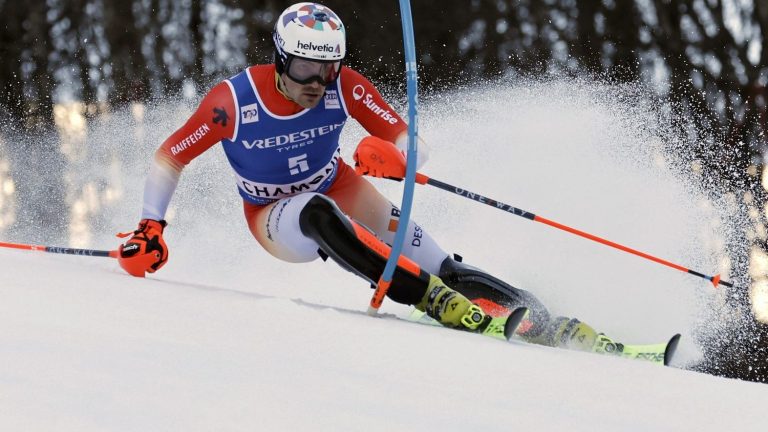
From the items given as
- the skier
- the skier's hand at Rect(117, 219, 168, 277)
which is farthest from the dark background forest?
the skier's hand at Rect(117, 219, 168, 277)

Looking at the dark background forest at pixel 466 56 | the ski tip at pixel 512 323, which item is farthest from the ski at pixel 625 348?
the dark background forest at pixel 466 56

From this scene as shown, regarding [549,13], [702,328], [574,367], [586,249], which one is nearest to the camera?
[574,367]

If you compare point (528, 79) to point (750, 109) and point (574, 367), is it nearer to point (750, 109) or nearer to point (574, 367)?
point (750, 109)

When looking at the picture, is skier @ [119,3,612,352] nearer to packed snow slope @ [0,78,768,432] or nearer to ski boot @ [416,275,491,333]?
ski boot @ [416,275,491,333]

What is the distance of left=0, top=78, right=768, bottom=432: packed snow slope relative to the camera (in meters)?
1.94

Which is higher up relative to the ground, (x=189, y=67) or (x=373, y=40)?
(x=373, y=40)

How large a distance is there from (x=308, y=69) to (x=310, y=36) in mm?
156

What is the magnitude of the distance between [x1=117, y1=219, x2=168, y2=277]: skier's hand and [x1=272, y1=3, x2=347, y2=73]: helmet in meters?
0.87

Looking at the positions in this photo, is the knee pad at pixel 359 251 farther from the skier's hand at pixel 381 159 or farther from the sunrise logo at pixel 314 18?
the sunrise logo at pixel 314 18

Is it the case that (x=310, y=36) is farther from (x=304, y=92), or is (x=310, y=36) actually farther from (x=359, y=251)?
(x=359, y=251)

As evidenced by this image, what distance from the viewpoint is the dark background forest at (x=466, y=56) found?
6910mm

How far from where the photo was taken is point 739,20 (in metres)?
7.01

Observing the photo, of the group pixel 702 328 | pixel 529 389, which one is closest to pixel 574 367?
pixel 529 389

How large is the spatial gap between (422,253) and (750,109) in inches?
153
